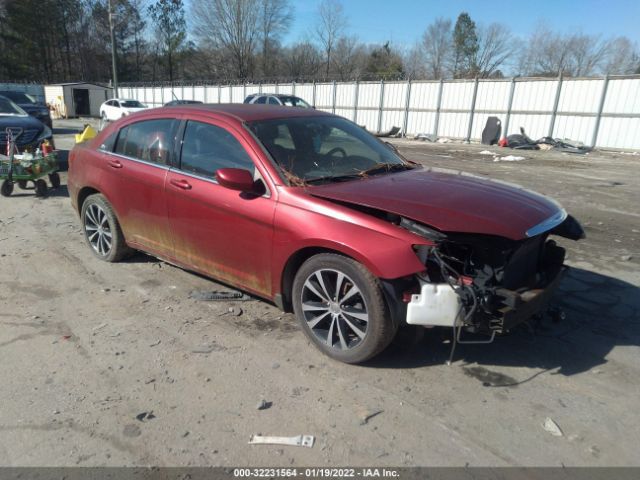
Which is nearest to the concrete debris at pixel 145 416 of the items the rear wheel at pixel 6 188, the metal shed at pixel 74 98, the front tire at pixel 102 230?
the front tire at pixel 102 230

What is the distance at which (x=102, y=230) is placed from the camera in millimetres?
5273

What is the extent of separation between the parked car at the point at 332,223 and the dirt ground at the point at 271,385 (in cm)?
36

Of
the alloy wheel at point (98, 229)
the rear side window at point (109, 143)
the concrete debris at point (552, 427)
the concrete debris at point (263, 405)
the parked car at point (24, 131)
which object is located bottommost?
the concrete debris at point (263, 405)

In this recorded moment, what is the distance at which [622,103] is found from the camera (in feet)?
64.5

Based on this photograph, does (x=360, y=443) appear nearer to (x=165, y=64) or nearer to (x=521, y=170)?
(x=521, y=170)

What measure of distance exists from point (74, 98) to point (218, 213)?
43671 millimetres

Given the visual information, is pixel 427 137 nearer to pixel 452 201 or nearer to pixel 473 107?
pixel 473 107

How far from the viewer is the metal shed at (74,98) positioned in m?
39.8

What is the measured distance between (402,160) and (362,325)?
1963 mm

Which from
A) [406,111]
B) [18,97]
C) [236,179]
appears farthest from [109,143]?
[406,111]

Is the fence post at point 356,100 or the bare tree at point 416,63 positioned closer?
the fence post at point 356,100

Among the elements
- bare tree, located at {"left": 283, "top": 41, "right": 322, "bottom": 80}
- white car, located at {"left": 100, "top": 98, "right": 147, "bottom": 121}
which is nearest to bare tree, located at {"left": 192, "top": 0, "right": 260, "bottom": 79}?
bare tree, located at {"left": 283, "top": 41, "right": 322, "bottom": 80}

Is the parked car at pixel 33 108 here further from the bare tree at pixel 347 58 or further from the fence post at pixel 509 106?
the bare tree at pixel 347 58

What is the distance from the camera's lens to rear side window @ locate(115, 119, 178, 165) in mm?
4375
